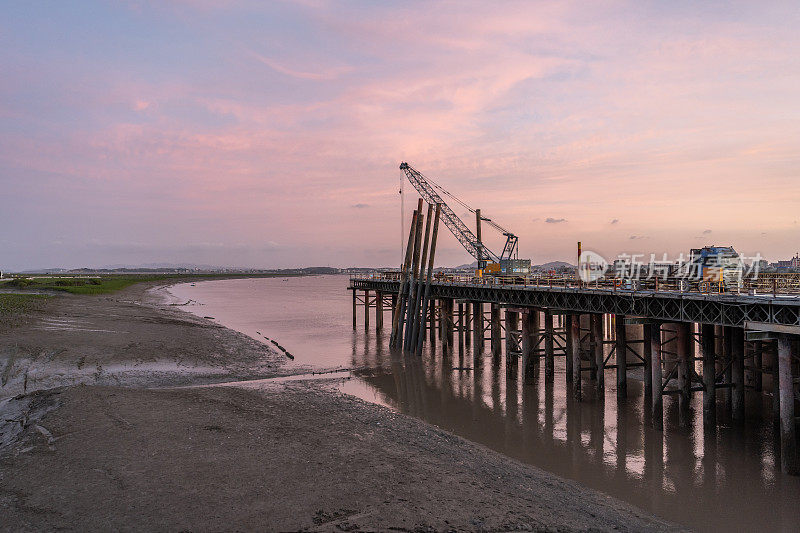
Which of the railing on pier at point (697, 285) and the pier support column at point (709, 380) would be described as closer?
the railing on pier at point (697, 285)

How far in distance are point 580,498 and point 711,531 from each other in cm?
307

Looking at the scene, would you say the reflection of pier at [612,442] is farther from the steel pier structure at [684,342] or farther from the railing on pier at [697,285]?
the railing on pier at [697,285]

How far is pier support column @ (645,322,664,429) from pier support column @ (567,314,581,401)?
14.4ft

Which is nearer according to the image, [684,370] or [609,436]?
[609,436]

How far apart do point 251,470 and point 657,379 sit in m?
16.5

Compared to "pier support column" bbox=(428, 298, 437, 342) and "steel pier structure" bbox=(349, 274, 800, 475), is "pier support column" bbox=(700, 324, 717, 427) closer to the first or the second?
"steel pier structure" bbox=(349, 274, 800, 475)

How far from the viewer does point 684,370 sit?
68.1ft

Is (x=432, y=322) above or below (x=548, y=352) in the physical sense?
above

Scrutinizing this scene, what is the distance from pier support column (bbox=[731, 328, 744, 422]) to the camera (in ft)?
68.3

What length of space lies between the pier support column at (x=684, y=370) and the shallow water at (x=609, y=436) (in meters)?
0.66

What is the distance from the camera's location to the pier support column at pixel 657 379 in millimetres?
20116

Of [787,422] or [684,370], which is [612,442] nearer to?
[684,370]

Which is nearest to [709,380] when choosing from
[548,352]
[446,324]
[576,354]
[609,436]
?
[609,436]

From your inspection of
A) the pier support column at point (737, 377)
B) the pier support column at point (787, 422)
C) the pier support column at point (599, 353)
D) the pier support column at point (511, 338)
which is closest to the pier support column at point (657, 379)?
the pier support column at point (737, 377)
